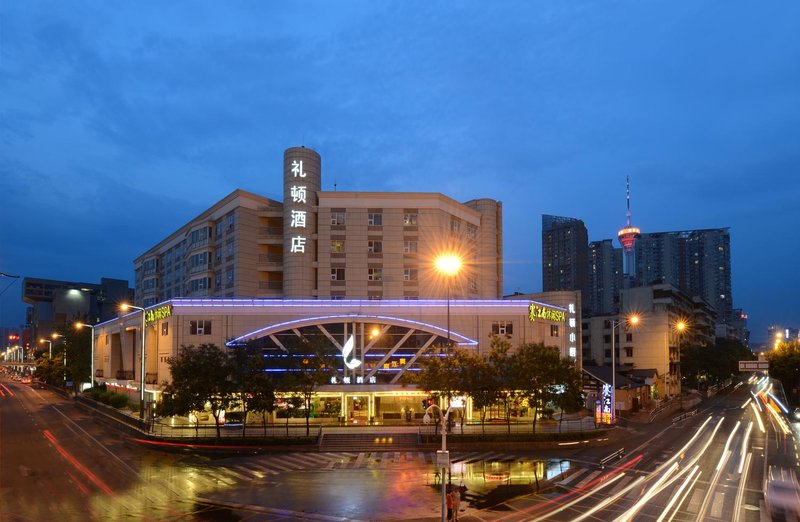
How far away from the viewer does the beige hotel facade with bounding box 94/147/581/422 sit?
59.9m

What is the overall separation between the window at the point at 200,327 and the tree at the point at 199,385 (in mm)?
12154

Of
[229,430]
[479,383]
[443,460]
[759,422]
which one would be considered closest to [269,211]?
[229,430]

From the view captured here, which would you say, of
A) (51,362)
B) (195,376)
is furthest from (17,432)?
(51,362)

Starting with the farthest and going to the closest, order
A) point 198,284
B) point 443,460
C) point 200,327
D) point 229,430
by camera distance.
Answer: point 198,284
point 200,327
point 229,430
point 443,460

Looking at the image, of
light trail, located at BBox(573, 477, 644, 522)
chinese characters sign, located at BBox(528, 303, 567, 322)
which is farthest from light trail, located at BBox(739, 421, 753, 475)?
chinese characters sign, located at BBox(528, 303, 567, 322)

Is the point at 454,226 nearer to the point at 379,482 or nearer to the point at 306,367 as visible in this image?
the point at 306,367

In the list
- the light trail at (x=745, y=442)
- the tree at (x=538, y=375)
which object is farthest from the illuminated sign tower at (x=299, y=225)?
the light trail at (x=745, y=442)

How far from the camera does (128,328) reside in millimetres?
81625

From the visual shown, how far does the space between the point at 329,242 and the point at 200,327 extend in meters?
19.9

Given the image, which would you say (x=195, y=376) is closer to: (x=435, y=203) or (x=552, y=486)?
(x=552, y=486)

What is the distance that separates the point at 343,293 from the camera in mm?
73250

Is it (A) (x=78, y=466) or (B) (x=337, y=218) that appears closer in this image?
(A) (x=78, y=466)

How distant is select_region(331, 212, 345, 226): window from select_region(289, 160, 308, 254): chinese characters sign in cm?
352

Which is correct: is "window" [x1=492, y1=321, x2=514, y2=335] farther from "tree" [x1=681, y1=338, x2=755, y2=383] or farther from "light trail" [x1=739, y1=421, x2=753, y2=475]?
"tree" [x1=681, y1=338, x2=755, y2=383]
